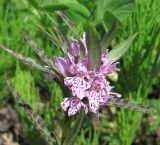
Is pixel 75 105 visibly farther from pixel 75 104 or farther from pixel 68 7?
pixel 68 7

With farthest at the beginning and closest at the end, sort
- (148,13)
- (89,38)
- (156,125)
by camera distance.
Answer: (156,125)
(148,13)
(89,38)

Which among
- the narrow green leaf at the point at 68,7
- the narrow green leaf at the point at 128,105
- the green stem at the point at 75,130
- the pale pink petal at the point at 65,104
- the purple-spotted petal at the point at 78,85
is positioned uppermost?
the narrow green leaf at the point at 68,7

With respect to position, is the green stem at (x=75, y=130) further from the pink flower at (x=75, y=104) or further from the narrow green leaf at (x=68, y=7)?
the narrow green leaf at (x=68, y=7)

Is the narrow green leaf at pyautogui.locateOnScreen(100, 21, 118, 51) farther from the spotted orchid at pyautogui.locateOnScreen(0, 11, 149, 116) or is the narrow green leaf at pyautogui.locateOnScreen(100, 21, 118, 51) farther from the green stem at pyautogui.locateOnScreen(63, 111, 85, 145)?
the green stem at pyautogui.locateOnScreen(63, 111, 85, 145)

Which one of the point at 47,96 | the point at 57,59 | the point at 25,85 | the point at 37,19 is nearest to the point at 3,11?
the point at 37,19

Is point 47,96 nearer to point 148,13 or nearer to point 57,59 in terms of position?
point 148,13

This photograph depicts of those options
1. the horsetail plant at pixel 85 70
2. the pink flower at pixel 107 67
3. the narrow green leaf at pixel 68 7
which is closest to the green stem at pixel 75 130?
the horsetail plant at pixel 85 70
